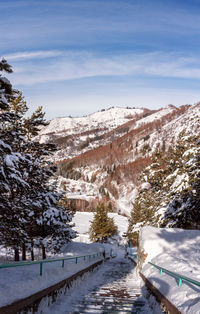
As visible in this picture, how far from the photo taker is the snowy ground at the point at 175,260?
574 centimetres

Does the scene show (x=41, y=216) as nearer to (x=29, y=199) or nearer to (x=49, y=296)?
(x=29, y=199)

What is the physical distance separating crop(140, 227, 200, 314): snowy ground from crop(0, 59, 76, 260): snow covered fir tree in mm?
6249

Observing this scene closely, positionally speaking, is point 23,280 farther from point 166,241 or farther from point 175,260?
point 166,241

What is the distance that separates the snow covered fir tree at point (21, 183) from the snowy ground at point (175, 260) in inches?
246

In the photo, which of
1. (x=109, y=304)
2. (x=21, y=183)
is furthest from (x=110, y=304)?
(x=21, y=183)

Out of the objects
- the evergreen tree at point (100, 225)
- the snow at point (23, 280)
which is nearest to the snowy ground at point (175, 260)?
the snow at point (23, 280)

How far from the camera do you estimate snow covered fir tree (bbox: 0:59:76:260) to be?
10844 mm

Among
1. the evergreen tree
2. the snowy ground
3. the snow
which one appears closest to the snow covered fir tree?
the snow

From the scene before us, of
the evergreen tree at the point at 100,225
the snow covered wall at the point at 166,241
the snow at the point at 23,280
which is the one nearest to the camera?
the snow at the point at 23,280

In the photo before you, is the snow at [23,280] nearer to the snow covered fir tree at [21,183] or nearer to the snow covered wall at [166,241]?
the snow covered fir tree at [21,183]

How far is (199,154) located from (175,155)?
10385 mm

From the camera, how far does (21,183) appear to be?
→ 11.5 meters

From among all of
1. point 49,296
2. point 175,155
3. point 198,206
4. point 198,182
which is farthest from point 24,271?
point 175,155

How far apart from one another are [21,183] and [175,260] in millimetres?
6840
